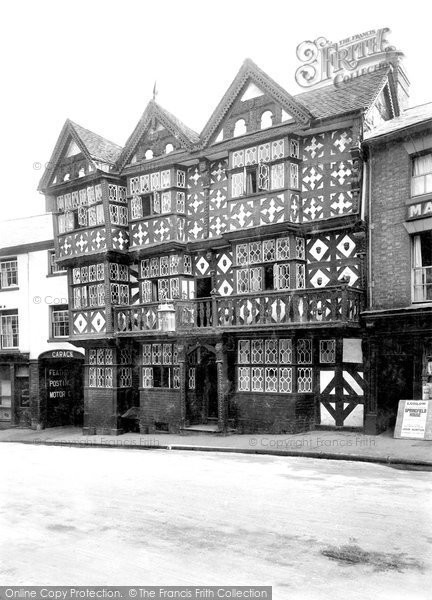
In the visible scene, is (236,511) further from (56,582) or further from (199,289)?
(199,289)

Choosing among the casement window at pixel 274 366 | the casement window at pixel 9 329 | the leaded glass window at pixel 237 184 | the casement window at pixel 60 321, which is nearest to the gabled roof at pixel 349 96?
the leaded glass window at pixel 237 184

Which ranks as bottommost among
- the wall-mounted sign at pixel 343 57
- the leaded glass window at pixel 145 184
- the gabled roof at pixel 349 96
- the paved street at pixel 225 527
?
the paved street at pixel 225 527

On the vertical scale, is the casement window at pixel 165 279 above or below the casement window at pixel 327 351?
above

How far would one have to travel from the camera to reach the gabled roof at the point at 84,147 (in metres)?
25.7

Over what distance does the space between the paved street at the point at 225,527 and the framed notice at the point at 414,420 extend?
3089mm

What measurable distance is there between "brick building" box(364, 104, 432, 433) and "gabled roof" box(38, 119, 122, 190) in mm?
11169

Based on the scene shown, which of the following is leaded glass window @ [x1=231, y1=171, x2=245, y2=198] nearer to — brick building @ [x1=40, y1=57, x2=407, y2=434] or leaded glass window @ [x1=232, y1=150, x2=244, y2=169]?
brick building @ [x1=40, y1=57, x2=407, y2=434]

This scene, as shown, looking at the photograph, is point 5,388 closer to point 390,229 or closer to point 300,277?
point 300,277

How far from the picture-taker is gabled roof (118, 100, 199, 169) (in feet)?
77.5

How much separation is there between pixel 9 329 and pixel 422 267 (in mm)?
20405

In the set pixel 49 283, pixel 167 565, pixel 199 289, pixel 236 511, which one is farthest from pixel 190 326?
pixel 167 565

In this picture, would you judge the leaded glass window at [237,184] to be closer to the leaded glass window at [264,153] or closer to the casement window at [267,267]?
the leaded glass window at [264,153]

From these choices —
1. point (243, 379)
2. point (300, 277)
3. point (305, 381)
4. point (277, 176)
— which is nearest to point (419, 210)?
point (300, 277)

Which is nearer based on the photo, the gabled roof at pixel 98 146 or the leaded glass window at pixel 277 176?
the leaded glass window at pixel 277 176
